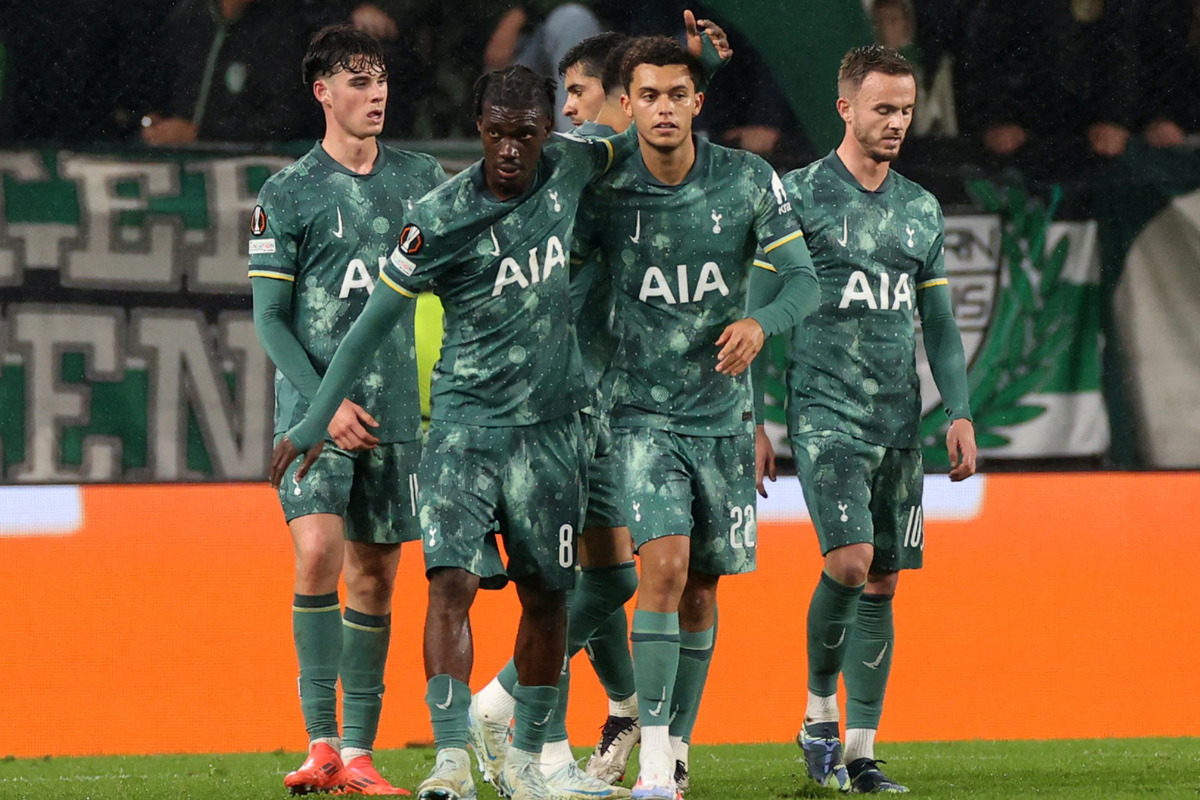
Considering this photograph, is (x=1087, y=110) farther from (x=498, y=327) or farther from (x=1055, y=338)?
(x=498, y=327)

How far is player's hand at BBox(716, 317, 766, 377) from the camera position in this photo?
4031 mm

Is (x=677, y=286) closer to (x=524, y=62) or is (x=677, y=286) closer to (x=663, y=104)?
(x=663, y=104)

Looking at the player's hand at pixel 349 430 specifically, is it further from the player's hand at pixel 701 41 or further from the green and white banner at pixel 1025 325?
the green and white banner at pixel 1025 325

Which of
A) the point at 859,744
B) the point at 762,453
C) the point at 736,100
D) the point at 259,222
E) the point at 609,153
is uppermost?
the point at 736,100

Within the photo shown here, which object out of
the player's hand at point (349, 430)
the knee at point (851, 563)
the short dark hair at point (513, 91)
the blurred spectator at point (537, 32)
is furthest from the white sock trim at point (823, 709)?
the blurred spectator at point (537, 32)

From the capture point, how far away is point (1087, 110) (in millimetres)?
7098

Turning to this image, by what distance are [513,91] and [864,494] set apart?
1491 mm

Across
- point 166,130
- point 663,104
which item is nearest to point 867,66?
point 663,104

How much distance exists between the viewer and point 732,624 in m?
6.66

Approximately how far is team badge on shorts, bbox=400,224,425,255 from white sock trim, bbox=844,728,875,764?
6.21ft

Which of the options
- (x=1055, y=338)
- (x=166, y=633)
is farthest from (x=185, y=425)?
(x=1055, y=338)

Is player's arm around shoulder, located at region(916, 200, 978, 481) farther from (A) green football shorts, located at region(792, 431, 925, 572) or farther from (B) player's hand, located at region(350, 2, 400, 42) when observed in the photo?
(B) player's hand, located at region(350, 2, 400, 42)

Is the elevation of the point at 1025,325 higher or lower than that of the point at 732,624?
higher

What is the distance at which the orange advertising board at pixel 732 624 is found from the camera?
6.43m
